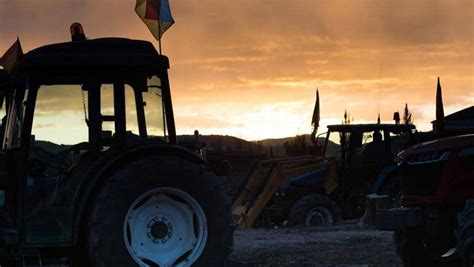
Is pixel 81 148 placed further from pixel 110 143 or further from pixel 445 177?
pixel 445 177

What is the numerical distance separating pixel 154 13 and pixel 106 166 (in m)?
5.67

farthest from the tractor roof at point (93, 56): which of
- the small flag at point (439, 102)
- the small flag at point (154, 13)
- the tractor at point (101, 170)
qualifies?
the small flag at point (439, 102)

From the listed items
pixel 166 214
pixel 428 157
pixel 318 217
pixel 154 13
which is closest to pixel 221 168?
pixel 166 214

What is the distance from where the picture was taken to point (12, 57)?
7.20 m

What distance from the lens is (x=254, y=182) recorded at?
69.1ft

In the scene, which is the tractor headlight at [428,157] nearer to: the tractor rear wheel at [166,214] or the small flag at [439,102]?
the tractor rear wheel at [166,214]

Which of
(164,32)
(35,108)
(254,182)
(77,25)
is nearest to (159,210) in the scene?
(35,108)

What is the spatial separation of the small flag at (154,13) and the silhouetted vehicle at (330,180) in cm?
793

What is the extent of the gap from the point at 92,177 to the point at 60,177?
58 cm

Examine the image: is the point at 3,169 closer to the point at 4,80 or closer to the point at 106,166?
Result: the point at 4,80

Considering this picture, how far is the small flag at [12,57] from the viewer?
7078mm

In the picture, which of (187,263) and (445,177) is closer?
(187,263)

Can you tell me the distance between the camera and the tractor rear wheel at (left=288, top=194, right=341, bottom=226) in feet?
62.8

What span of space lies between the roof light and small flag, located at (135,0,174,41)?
411cm
